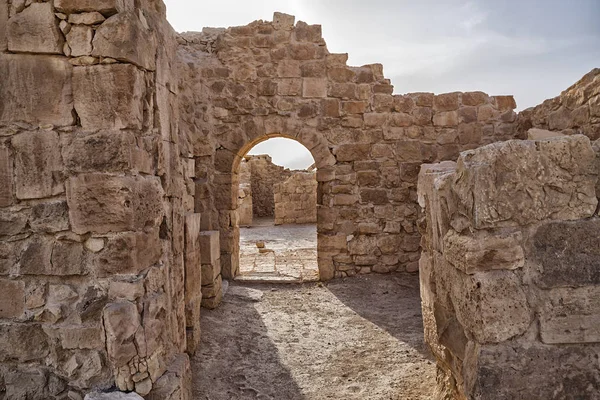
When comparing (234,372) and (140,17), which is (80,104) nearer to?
(140,17)

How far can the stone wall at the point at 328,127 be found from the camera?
6207 millimetres

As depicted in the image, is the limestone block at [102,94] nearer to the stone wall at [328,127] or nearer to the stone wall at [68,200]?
the stone wall at [68,200]

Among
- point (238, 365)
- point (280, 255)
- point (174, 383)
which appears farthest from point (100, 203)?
point (280, 255)

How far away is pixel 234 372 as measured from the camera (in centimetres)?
343

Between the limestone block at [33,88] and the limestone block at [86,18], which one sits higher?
the limestone block at [86,18]

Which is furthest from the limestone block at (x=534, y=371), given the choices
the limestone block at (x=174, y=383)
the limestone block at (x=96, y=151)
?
the limestone block at (x=96, y=151)

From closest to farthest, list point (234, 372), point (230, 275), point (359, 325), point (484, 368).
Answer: point (484, 368) < point (234, 372) < point (359, 325) < point (230, 275)

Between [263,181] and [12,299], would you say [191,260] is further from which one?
[263,181]

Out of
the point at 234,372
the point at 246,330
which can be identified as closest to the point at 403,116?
the point at 246,330

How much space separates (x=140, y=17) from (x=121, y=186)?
0.98m

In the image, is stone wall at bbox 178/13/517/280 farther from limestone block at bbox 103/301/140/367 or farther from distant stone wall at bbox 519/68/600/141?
limestone block at bbox 103/301/140/367

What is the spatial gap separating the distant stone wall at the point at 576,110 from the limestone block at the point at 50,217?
488 centimetres

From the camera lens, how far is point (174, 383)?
7.61 feet

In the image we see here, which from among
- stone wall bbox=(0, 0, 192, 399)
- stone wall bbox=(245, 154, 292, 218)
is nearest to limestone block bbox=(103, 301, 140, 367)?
stone wall bbox=(0, 0, 192, 399)
